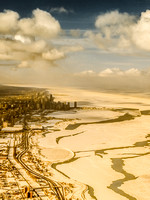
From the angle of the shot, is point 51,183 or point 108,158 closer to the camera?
point 51,183

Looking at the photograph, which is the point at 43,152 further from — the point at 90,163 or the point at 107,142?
the point at 107,142

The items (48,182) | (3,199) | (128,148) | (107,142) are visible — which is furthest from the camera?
(107,142)

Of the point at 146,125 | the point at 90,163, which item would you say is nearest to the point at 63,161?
the point at 90,163

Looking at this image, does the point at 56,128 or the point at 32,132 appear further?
the point at 56,128

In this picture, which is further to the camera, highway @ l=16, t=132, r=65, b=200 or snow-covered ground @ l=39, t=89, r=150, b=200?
snow-covered ground @ l=39, t=89, r=150, b=200

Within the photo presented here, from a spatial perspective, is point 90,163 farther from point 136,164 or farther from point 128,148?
point 128,148

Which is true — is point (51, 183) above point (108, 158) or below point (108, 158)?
below

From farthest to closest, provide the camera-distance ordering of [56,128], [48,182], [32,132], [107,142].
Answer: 1. [56,128]
2. [32,132]
3. [107,142]
4. [48,182]

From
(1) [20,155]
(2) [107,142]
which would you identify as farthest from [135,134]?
(1) [20,155]

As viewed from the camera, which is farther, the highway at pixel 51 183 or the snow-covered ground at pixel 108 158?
the snow-covered ground at pixel 108 158
